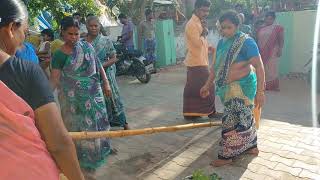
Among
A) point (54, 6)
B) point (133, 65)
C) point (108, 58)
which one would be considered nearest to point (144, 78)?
point (133, 65)

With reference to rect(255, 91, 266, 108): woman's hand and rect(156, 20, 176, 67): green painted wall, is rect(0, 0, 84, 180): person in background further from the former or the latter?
rect(156, 20, 176, 67): green painted wall

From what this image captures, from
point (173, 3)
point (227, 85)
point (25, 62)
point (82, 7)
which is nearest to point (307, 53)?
point (82, 7)

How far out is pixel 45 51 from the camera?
667 cm

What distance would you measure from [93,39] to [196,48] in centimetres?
172

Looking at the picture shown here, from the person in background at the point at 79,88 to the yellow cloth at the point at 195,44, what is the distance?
206cm

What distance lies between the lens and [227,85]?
421 centimetres

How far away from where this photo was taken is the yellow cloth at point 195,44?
5738 millimetres

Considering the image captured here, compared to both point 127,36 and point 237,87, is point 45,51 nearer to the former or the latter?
point 237,87

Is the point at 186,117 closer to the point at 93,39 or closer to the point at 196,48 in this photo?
the point at 196,48

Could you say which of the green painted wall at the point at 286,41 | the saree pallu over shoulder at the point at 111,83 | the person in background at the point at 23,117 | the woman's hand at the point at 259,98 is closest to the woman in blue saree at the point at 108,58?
the saree pallu over shoulder at the point at 111,83

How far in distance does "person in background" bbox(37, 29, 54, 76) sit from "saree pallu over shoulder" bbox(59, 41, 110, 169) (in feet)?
5.26

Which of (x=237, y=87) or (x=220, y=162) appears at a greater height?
(x=237, y=87)

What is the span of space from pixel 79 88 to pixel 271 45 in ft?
18.4

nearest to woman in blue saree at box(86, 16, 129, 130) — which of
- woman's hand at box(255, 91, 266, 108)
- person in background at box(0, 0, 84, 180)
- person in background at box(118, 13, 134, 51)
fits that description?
woman's hand at box(255, 91, 266, 108)
